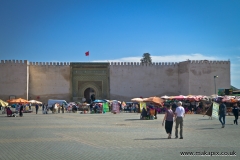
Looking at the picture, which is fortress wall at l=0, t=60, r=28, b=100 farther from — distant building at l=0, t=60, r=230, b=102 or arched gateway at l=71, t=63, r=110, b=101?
arched gateway at l=71, t=63, r=110, b=101

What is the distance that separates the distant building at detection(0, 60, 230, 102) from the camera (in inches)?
1499

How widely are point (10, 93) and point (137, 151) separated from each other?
3273 centimetres

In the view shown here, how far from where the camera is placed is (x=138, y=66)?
40.6 metres

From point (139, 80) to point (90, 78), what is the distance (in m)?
5.45

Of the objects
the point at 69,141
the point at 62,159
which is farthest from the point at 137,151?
the point at 69,141

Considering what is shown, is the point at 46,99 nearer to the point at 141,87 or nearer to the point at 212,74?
the point at 141,87

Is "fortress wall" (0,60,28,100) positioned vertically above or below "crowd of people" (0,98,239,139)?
above

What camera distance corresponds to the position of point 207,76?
129 feet

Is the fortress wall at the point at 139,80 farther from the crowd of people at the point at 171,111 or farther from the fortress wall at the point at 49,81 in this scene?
the crowd of people at the point at 171,111

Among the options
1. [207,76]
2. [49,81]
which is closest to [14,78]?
[49,81]

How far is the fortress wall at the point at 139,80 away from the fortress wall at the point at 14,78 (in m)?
9.28

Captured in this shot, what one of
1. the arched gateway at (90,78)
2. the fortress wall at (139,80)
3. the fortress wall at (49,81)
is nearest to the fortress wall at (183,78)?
the fortress wall at (139,80)

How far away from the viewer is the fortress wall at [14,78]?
124 ft

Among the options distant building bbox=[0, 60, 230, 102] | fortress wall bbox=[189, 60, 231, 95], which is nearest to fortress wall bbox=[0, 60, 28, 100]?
distant building bbox=[0, 60, 230, 102]
